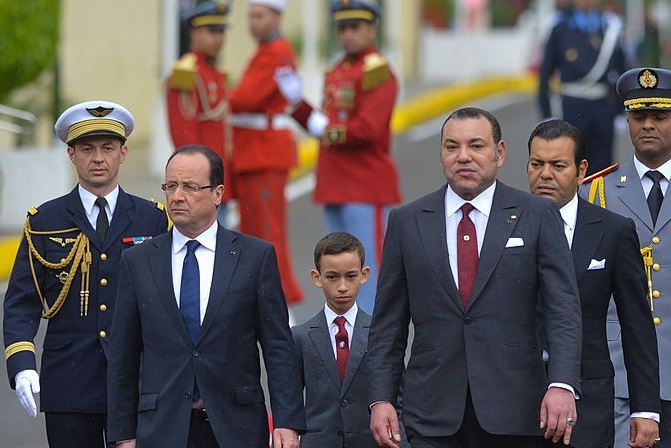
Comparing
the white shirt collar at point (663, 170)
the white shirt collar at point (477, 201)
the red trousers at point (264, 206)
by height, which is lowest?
the white shirt collar at point (477, 201)

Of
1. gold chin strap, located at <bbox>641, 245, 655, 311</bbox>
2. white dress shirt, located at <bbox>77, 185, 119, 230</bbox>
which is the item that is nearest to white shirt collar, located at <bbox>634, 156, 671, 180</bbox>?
gold chin strap, located at <bbox>641, 245, 655, 311</bbox>

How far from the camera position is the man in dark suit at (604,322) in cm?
668

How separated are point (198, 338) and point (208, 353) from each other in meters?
0.06

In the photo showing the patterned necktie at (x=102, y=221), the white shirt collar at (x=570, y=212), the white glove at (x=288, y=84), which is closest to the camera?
the white shirt collar at (x=570, y=212)

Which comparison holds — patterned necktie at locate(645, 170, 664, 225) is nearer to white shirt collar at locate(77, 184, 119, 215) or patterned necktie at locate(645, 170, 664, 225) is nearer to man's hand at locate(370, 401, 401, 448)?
man's hand at locate(370, 401, 401, 448)

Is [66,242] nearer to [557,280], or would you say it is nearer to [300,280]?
[557,280]

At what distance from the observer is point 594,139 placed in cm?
1412

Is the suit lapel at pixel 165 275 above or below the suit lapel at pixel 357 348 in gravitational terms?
above

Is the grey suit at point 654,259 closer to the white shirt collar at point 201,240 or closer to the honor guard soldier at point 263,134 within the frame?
the white shirt collar at point 201,240

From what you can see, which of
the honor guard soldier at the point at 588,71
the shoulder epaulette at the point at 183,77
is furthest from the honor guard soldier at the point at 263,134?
the honor guard soldier at the point at 588,71

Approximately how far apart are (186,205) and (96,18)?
59.4 feet

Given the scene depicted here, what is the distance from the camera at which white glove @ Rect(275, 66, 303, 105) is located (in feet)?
40.1

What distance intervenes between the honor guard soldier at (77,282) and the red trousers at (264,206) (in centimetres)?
536

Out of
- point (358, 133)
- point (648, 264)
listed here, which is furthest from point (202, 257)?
point (358, 133)
